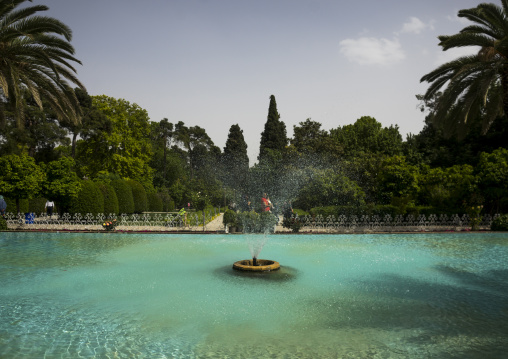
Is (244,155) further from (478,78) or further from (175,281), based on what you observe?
(175,281)

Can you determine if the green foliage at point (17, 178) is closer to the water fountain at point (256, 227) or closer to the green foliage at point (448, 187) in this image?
the water fountain at point (256, 227)

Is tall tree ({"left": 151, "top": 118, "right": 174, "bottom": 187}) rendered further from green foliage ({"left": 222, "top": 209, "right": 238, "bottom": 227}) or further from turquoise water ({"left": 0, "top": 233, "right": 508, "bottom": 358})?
turquoise water ({"left": 0, "top": 233, "right": 508, "bottom": 358})

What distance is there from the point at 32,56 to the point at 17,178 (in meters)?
→ 7.43

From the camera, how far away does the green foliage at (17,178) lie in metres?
21.5

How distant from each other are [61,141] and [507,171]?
→ 133 feet

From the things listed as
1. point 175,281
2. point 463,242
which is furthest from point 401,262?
point 175,281

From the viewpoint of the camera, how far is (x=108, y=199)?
90.6ft

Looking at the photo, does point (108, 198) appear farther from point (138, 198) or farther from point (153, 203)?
point (153, 203)

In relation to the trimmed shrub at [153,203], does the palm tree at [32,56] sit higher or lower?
higher

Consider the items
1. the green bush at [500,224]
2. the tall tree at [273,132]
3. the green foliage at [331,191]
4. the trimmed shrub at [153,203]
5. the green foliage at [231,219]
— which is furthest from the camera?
the tall tree at [273,132]

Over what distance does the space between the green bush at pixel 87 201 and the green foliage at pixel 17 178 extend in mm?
2539

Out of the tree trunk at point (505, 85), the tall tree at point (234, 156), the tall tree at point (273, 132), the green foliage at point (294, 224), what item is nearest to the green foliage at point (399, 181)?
the tree trunk at point (505, 85)

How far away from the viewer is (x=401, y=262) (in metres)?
13.5

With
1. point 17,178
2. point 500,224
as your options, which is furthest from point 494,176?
point 17,178
